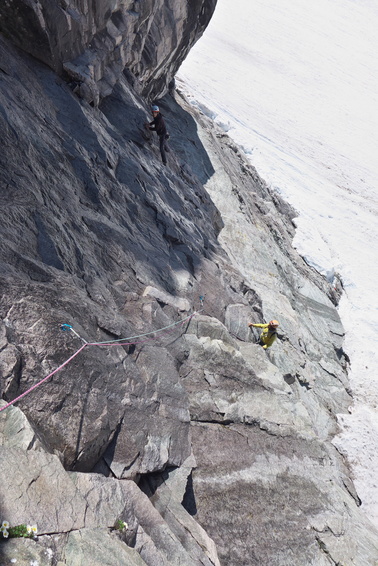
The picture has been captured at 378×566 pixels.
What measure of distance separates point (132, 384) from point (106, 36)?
46.2 ft

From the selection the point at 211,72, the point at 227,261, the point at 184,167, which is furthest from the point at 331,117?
the point at 227,261

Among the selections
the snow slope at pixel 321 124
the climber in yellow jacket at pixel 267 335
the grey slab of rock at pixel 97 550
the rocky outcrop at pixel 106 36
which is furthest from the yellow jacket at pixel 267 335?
the rocky outcrop at pixel 106 36

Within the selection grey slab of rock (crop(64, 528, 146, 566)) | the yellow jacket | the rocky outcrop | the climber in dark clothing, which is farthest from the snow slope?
the rocky outcrop

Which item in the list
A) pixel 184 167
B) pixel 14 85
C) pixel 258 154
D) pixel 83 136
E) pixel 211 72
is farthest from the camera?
pixel 211 72

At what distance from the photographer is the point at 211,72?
188ft

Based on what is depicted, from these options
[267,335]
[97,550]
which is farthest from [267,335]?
[97,550]

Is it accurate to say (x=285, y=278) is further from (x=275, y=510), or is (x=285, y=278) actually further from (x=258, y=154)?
(x=258, y=154)

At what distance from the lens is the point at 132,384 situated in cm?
845

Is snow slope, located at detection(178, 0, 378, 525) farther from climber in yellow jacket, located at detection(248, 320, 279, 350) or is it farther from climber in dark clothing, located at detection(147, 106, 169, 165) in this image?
climber in dark clothing, located at detection(147, 106, 169, 165)

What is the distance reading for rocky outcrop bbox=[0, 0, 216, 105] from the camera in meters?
13.7

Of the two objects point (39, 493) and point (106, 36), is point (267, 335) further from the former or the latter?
point (106, 36)

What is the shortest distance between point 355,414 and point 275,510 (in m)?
9.54

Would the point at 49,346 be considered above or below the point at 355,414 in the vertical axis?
above

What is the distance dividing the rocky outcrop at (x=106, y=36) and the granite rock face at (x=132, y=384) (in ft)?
2.06
